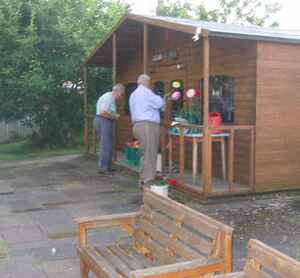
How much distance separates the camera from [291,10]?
36.7 metres

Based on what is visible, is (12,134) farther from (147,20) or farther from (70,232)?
A: (70,232)

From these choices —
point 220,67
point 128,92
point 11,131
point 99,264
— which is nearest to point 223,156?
point 220,67

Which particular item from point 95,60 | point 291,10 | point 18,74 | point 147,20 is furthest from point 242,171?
point 291,10

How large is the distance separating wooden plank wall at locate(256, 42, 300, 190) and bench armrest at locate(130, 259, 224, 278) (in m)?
5.06

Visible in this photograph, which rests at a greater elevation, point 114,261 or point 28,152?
point 114,261

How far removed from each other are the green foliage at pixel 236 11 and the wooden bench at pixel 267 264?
2664 cm

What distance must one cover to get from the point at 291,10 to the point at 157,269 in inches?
1438

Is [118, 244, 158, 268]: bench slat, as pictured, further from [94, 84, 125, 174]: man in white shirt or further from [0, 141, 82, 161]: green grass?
[0, 141, 82, 161]: green grass

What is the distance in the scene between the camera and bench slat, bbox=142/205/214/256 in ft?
10.6

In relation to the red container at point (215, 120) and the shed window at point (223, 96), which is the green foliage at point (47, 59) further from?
the red container at point (215, 120)

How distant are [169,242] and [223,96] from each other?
579cm

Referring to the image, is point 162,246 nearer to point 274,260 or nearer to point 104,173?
point 274,260

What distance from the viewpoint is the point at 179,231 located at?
3559 mm

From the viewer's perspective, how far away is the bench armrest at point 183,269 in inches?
114
